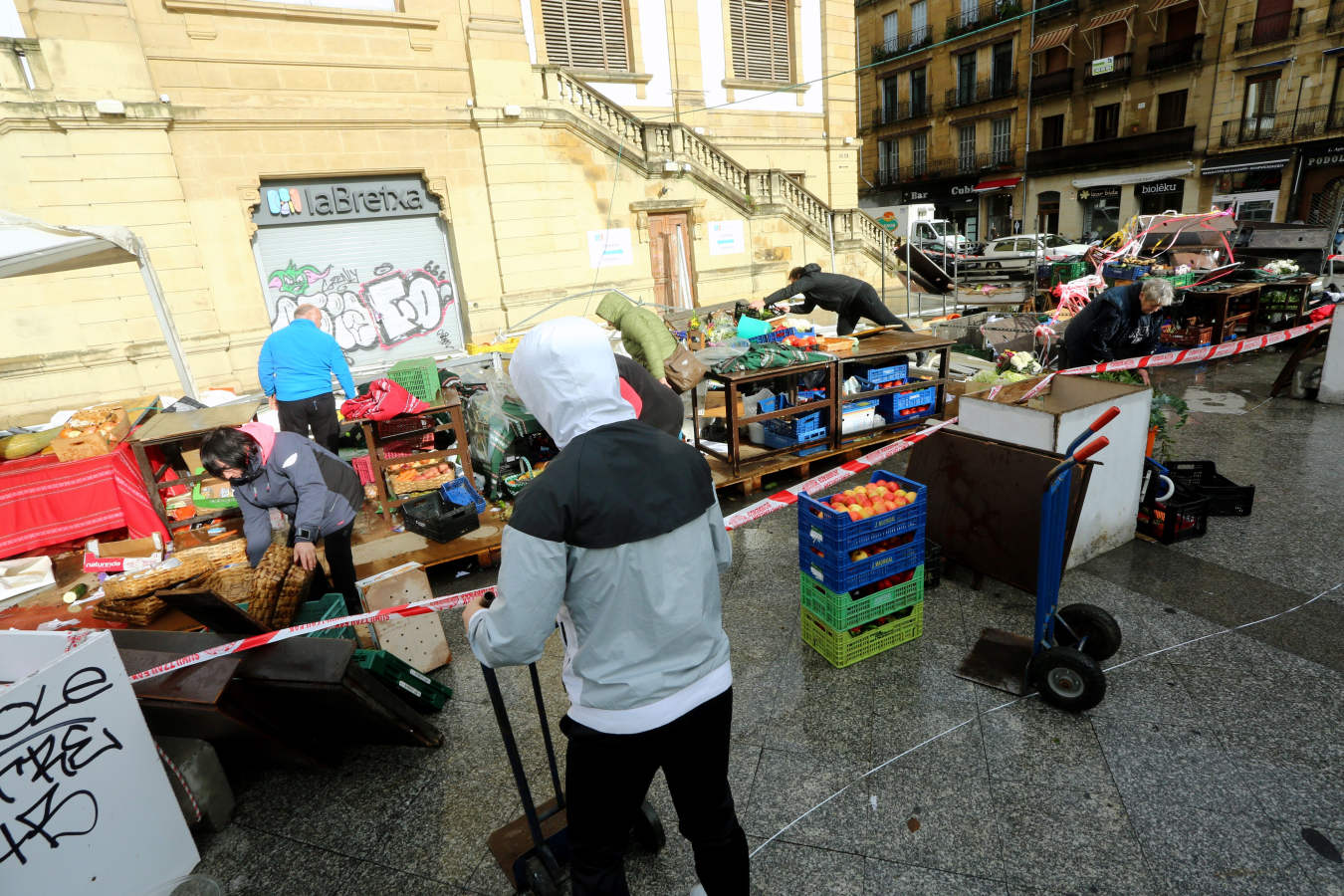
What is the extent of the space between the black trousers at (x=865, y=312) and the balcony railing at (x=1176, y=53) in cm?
3063

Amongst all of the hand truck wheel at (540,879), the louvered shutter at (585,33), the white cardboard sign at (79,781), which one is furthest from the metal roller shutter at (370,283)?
the hand truck wheel at (540,879)

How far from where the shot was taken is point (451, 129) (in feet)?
42.8

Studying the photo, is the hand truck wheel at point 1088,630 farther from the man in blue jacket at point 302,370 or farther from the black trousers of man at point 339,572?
the man in blue jacket at point 302,370

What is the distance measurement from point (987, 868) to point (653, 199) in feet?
48.5

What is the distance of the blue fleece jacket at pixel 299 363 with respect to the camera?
6.67m

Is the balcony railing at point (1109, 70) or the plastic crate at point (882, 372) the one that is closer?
the plastic crate at point (882, 372)

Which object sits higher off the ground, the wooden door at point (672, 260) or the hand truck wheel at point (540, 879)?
the wooden door at point (672, 260)

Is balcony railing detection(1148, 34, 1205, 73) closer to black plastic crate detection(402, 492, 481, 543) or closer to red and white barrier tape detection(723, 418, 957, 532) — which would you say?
red and white barrier tape detection(723, 418, 957, 532)

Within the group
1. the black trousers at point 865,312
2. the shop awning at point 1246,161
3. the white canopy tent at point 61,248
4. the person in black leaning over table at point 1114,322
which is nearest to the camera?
the white canopy tent at point 61,248

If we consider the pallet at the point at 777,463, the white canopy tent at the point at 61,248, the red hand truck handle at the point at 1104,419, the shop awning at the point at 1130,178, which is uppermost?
the shop awning at the point at 1130,178

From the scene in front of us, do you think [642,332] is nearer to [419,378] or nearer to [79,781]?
[419,378]

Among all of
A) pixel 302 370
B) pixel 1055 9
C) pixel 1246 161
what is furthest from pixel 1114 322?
pixel 1055 9

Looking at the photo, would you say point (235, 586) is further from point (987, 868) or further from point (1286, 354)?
point (1286, 354)

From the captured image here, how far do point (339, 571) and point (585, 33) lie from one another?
15.8m
